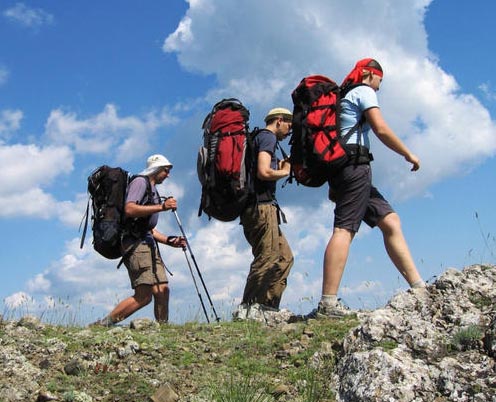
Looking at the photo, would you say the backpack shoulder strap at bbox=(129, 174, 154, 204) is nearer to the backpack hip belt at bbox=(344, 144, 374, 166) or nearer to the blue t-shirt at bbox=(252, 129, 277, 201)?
the blue t-shirt at bbox=(252, 129, 277, 201)

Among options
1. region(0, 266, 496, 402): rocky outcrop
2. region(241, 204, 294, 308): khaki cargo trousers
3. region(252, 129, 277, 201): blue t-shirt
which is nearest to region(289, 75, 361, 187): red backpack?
region(252, 129, 277, 201): blue t-shirt

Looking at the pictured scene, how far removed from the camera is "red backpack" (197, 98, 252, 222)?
8.30 meters

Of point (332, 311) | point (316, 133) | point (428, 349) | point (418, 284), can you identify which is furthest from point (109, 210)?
point (428, 349)

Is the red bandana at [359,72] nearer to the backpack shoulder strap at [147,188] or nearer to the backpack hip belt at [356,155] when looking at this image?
the backpack hip belt at [356,155]

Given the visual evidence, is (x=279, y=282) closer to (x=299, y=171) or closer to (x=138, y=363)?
(x=299, y=171)

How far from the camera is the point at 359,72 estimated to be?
25.4ft

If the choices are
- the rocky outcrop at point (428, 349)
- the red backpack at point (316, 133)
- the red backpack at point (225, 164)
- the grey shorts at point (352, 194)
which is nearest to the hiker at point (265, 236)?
the red backpack at point (225, 164)

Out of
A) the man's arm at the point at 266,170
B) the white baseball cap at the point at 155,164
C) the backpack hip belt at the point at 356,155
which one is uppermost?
the white baseball cap at the point at 155,164

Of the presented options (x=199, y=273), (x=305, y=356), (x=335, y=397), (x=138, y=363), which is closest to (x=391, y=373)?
(x=335, y=397)

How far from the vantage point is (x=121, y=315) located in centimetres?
892

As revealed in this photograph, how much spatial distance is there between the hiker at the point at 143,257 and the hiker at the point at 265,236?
128 centimetres

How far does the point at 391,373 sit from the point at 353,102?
333 cm

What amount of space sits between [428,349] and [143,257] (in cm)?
451

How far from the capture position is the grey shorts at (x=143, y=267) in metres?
8.98
